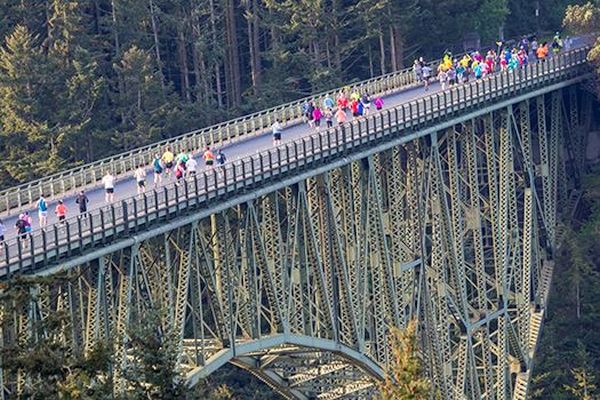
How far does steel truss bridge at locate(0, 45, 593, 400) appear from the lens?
1975 inches

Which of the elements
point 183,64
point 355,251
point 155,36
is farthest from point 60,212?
point 183,64

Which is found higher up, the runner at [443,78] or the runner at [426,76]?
the runner at [426,76]

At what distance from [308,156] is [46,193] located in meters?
9.20

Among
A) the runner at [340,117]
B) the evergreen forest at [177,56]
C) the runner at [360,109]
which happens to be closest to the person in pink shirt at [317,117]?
the runner at [340,117]

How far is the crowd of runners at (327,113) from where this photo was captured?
53594 millimetres

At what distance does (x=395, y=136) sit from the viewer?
64.1 meters

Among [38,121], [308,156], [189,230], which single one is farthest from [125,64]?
[189,230]

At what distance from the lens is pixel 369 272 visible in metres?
65.1

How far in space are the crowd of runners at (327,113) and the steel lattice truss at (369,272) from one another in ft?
6.86

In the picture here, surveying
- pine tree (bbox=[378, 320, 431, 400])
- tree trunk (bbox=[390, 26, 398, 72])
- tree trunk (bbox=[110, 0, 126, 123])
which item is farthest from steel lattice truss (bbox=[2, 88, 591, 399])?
tree trunk (bbox=[390, 26, 398, 72])

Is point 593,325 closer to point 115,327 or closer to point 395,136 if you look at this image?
point 395,136

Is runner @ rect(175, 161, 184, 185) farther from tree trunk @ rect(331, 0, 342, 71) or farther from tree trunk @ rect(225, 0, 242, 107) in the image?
tree trunk @ rect(331, 0, 342, 71)

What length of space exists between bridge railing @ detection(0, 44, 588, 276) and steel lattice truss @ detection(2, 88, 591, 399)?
27.8 inches

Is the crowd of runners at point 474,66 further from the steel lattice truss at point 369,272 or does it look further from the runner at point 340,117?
the runner at point 340,117
